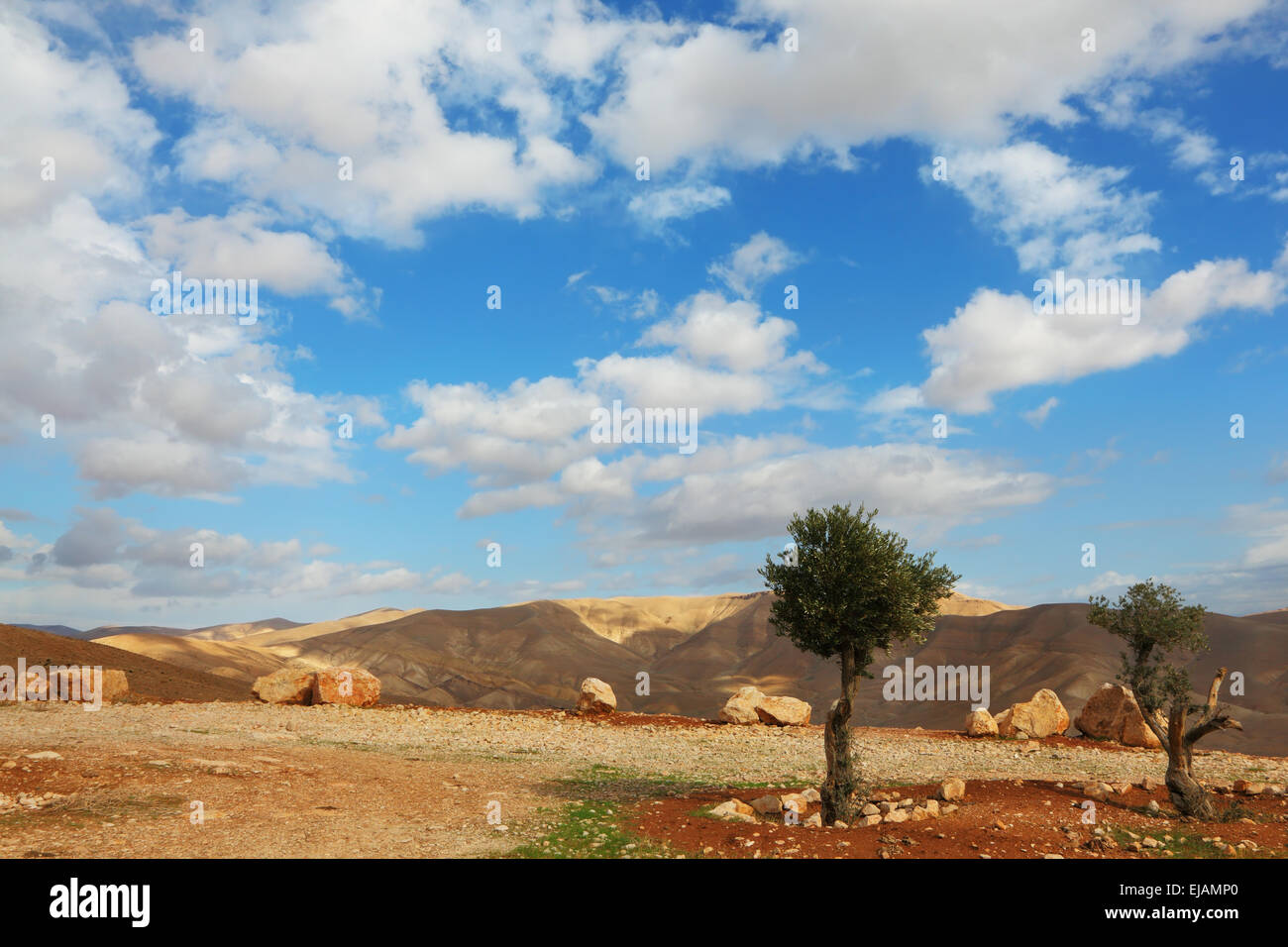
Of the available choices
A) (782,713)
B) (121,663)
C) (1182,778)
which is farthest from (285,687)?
(1182,778)

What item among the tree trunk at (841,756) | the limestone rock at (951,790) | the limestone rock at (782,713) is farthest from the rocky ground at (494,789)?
the limestone rock at (782,713)

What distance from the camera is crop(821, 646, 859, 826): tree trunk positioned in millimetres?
16938

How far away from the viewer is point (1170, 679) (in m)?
Result: 19.2

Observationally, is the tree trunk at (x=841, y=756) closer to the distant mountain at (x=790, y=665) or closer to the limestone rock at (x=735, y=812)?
the limestone rock at (x=735, y=812)

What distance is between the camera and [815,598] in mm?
18484

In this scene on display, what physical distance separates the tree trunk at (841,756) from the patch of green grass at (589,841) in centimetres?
451

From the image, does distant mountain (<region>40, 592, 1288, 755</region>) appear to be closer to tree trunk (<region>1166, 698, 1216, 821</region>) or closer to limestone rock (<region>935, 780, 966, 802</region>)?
tree trunk (<region>1166, 698, 1216, 821</region>)

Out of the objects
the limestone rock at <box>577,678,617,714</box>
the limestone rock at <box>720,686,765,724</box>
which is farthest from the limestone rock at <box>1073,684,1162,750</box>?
the limestone rock at <box>577,678,617,714</box>

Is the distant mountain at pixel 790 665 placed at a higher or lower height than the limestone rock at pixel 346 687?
lower

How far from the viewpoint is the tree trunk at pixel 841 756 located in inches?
667

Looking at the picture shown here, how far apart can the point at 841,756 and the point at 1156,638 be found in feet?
30.5

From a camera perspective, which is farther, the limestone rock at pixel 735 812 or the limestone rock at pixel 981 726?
the limestone rock at pixel 981 726
